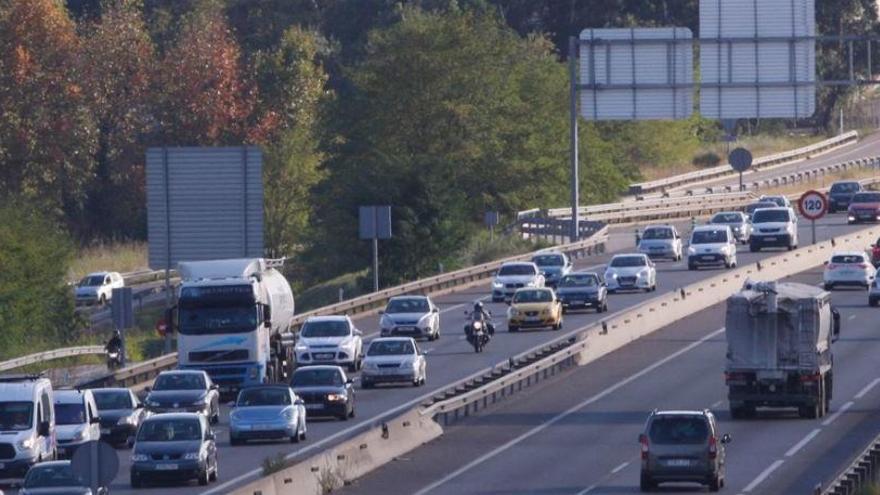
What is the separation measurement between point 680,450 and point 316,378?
12878 millimetres

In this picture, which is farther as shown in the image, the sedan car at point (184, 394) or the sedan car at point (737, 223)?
the sedan car at point (737, 223)

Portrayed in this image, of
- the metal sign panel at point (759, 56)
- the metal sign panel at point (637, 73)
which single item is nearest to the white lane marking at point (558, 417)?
the metal sign panel at point (759, 56)

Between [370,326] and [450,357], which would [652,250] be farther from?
[450,357]

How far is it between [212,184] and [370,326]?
755cm

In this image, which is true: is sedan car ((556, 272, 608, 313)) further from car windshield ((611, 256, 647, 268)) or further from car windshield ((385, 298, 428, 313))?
car windshield ((385, 298, 428, 313))

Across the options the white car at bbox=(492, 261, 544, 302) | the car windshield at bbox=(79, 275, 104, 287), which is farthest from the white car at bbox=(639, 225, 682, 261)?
the car windshield at bbox=(79, 275, 104, 287)

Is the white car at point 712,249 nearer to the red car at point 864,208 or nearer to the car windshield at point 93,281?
the red car at point 864,208

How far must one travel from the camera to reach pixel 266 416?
134ft

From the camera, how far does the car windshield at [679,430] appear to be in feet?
109

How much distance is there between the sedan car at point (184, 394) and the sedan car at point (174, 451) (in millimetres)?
7161

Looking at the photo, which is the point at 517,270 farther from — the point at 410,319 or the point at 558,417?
the point at 558,417

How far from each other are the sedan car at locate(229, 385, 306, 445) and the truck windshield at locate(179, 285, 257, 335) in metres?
6.68

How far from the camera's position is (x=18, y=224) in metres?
73.5

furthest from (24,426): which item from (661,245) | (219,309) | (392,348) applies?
(661,245)
